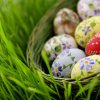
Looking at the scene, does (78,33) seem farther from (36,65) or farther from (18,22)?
(18,22)

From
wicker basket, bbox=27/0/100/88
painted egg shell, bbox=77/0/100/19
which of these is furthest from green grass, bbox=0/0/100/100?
painted egg shell, bbox=77/0/100/19

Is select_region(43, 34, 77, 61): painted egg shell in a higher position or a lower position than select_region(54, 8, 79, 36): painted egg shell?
lower

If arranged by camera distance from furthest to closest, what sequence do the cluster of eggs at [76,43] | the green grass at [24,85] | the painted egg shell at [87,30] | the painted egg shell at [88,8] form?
the painted egg shell at [88,8] → the painted egg shell at [87,30] → the cluster of eggs at [76,43] → the green grass at [24,85]

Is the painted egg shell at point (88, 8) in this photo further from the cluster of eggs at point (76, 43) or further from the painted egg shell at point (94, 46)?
the painted egg shell at point (94, 46)

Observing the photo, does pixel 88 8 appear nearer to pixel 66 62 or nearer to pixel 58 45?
pixel 58 45

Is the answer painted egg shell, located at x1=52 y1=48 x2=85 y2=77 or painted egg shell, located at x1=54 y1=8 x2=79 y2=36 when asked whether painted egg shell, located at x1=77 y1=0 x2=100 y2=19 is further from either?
painted egg shell, located at x1=52 y1=48 x2=85 y2=77

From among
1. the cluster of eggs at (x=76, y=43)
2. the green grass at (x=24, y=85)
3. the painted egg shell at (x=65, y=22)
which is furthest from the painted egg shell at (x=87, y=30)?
the green grass at (x=24, y=85)
